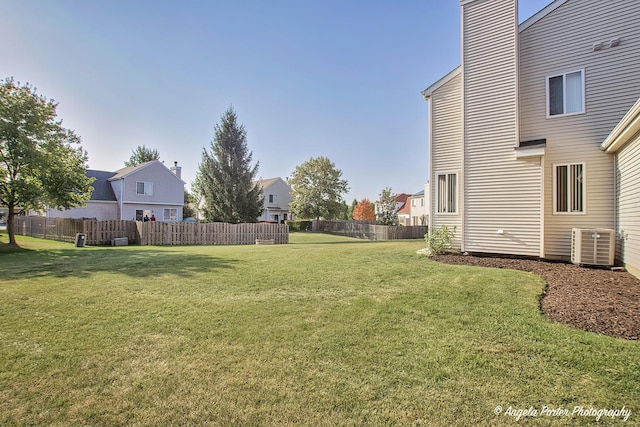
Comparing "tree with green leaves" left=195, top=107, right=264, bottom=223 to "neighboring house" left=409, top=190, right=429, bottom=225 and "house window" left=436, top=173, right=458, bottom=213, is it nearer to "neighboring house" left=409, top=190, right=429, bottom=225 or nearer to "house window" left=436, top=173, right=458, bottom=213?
"house window" left=436, top=173, right=458, bottom=213

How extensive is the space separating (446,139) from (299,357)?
34.0 feet

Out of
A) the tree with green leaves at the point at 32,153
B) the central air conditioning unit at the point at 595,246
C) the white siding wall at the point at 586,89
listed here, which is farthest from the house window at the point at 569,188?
the tree with green leaves at the point at 32,153

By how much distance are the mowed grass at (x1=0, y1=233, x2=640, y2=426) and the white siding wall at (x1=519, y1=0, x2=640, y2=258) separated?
5145 millimetres

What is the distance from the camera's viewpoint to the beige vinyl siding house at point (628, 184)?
22.0 ft

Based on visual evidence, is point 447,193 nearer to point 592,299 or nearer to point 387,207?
point 592,299

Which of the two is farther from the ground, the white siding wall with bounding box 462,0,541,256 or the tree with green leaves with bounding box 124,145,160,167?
the tree with green leaves with bounding box 124,145,160,167

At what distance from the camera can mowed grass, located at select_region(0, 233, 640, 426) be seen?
261 centimetres

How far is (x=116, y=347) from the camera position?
11.9 feet

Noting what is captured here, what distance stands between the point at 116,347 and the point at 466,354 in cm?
388

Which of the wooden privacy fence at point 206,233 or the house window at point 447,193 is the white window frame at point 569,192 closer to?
the house window at point 447,193

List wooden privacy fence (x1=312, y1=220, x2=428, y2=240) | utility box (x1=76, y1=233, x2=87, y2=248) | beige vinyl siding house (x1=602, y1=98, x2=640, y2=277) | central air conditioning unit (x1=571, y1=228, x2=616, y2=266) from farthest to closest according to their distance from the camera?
wooden privacy fence (x1=312, y1=220, x2=428, y2=240) → utility box (x1=76, y1=233, x2=87, y2=248) → central air conditioning unit (x1=571, y1=228, x2=616, y2=266) → beige vinyl siding house (x1=602, y1=98, x2=640, y2=277)

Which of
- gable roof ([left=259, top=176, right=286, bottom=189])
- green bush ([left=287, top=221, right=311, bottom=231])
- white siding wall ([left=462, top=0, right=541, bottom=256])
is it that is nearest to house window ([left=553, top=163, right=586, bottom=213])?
white siding wall ([left=462, top=0, right=541, bottom=256])

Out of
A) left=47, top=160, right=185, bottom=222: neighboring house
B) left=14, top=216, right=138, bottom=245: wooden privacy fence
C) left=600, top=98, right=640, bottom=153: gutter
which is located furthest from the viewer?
left=47, top=160, right=185, bottom=222: neighboring house

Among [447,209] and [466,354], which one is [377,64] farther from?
[466,354]
